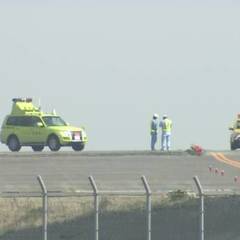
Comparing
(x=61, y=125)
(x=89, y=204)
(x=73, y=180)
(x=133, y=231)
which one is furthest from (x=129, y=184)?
(x=61, y=125)

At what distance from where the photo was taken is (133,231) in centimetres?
2578

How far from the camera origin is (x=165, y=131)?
51438 millimetres

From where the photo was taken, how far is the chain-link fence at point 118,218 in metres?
25.2

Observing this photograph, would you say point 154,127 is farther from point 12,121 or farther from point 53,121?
point 12,121

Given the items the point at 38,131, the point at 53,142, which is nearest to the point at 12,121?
the point at 38,131

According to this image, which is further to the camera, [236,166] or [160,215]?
[236,166]

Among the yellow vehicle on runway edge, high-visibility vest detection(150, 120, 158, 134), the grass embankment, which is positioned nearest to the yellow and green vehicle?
high-visibility vest detection(150, 120, 158, 134)

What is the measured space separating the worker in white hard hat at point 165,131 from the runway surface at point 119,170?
2913 mm

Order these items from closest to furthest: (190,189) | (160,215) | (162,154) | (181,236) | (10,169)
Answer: (181,236) → (160,215) → (190,189) → (10,169) → (162,154)

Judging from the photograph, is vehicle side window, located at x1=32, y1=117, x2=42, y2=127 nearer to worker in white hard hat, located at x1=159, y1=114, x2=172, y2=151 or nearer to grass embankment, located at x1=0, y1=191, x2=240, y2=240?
worker in white hard hat, located at x1=159, y1=114, x2=172, y2=151

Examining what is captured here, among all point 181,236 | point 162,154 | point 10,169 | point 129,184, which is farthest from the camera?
point 162,154

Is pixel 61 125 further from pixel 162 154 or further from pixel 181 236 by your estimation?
pixel 181 236

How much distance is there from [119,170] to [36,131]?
12.0m

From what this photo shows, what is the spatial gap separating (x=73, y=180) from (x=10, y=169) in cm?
431
